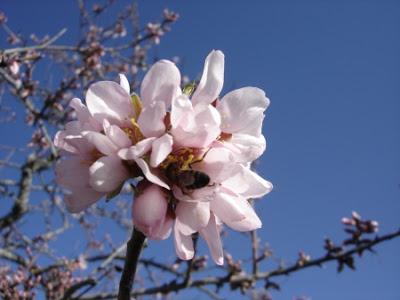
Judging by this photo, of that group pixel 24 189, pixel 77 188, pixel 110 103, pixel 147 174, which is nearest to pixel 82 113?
pixel 110 103

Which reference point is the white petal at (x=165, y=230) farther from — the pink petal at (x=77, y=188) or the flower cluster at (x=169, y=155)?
the pink petal at (x=77, y=188)

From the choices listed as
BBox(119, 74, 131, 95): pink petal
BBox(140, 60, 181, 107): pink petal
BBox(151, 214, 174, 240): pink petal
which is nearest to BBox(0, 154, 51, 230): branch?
BBox(119, 74, 131, 95): pink petal

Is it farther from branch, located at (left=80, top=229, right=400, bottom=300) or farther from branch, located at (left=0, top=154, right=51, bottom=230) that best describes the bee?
branch, located at (left=0, top=154, right=51, bottom=230)

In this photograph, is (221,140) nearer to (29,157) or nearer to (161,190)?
(161,190)

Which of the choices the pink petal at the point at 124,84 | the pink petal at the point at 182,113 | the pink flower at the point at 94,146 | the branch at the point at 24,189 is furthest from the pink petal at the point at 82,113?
the branch at the point at 24,189

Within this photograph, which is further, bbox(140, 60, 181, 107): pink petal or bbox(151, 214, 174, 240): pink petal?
bbox(140, 60, 181, 107): pink petal

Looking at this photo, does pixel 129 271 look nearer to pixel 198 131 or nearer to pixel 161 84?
pixel 198 131

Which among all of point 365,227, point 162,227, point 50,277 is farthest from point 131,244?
point 50,277

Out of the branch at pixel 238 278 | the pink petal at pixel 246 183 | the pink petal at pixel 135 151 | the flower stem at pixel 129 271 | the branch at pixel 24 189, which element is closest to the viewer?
the flower stem at pixel 129 271
